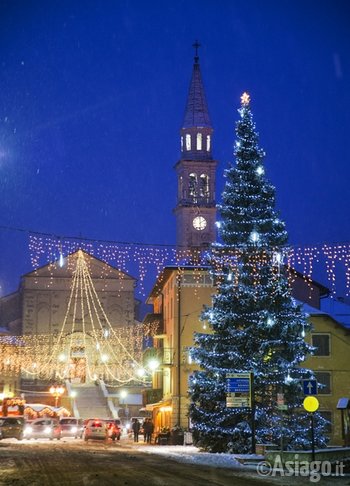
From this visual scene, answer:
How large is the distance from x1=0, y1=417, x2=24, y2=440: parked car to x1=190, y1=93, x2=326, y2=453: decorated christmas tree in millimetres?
11708

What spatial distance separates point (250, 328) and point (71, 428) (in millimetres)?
21769

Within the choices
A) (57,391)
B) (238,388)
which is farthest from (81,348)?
(238,388)

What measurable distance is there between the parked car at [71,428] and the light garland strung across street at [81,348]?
1899 centimetres

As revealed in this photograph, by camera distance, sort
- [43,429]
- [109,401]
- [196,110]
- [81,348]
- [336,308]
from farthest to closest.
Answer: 1. [196,110]
2. [81,348]
3. [109,401]
4. [336,308]
5. [43,429]

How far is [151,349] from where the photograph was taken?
58031mm

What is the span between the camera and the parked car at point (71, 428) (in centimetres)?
5128

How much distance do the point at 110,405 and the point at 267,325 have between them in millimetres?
34958

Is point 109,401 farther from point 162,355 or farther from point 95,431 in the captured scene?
point 95,431

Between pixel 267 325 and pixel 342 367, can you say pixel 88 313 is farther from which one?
pixel 267 325

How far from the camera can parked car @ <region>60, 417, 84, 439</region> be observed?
51.3 meters

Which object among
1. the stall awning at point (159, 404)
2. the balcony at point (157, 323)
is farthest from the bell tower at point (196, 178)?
the stall awning at point (159, 404)

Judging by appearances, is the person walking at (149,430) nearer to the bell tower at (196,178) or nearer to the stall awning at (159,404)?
the stall awning at (159,404)

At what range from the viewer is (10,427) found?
41.7 meters

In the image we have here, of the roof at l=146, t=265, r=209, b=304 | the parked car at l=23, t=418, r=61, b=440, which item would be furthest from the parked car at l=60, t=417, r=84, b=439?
the roof at l=146, t=265, r=209, b=304
